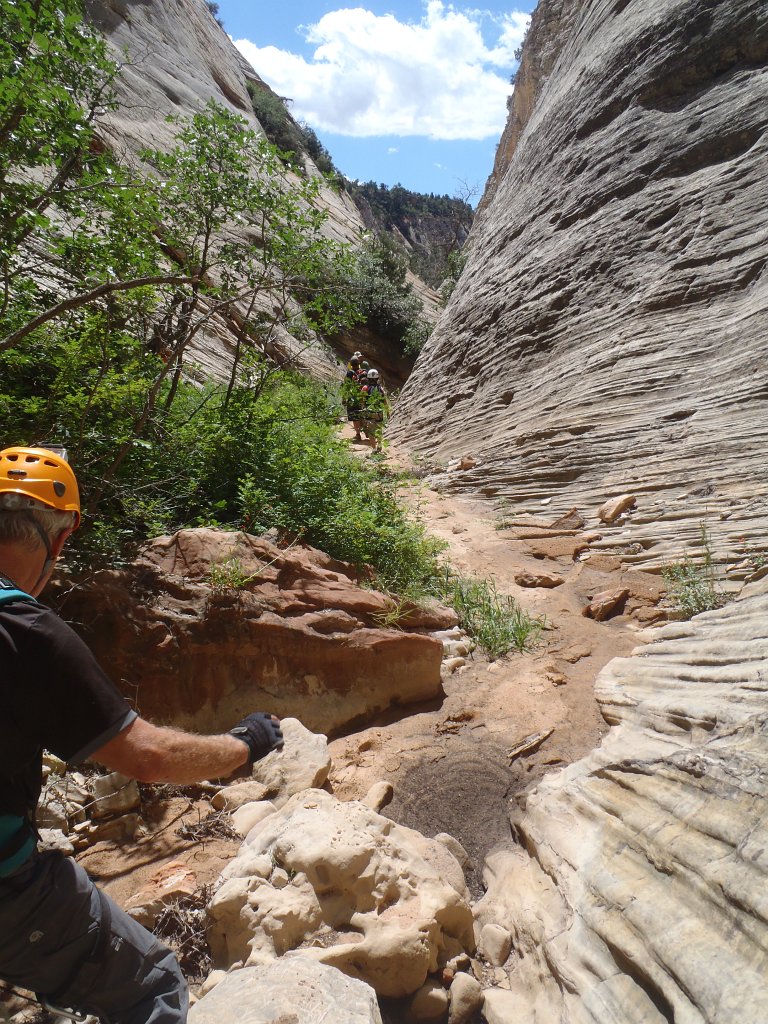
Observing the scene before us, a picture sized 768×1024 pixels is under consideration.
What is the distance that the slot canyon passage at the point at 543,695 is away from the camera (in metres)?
1.84

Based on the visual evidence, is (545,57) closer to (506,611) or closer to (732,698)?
(506,611)

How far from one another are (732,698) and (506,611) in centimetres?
274

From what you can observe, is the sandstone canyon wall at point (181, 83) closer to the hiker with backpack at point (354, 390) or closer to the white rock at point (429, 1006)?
the hiker with backpack at point (354, 390)

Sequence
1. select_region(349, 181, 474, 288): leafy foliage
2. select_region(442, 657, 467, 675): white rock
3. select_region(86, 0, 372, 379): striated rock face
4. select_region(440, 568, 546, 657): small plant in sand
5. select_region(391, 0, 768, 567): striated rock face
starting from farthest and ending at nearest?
select_region(349, 181, 474, 288): leafy foliage → select_region(86, 0, 372, 379): striated rock face → select_region(391, 0, 768, 567): striated rock face → select_region(440, 568, 546, 657): small plant in sand → select_region(442, 657, 467, 675): white rock

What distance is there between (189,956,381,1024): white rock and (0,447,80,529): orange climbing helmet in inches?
53.9

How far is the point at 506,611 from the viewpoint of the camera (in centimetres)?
522

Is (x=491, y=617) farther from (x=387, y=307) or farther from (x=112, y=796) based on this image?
(x=387, y=307)

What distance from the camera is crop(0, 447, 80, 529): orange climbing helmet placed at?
1516 mm

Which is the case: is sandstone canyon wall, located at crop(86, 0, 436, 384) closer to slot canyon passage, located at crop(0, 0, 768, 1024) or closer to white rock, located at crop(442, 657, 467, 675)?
slot canyon passage, located at crop(0, 0, 768, 1024)

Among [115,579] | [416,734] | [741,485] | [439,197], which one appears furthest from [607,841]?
[439,197]

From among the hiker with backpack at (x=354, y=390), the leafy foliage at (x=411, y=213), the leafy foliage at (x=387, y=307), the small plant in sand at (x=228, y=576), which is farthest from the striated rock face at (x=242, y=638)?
the leafy foliage at (x=411, y=213)

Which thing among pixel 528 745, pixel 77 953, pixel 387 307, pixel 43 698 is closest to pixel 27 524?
pixel 43 698

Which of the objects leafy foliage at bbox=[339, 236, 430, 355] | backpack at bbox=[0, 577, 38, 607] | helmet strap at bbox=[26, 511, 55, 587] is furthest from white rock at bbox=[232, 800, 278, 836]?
leafy foliage at bbox=[339, 236, 430, 355]

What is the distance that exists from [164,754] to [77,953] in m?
0.54
